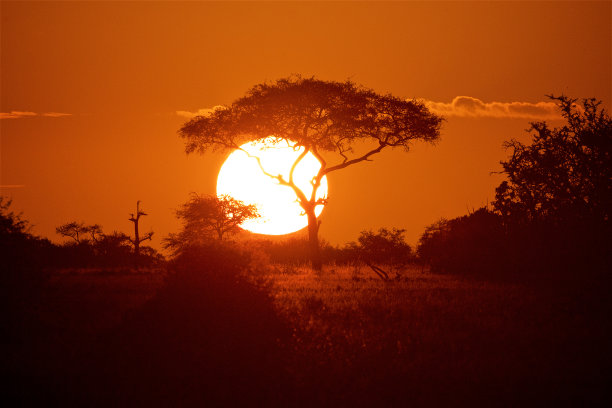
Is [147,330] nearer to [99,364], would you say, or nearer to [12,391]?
[99,364]

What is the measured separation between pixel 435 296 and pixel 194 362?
469 inches

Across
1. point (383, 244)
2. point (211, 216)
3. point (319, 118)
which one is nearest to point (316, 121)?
point (319, 118)

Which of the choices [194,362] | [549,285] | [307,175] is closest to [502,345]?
[194,362]

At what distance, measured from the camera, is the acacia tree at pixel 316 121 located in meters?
41.3

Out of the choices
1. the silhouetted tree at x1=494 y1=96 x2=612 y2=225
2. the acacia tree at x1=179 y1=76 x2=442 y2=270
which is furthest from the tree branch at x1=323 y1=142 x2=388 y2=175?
the silhouetted tree at x1=494 y1=96 x2=612 y2=225

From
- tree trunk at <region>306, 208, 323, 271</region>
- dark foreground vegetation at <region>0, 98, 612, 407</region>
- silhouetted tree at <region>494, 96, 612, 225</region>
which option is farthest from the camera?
tree trunk at <region>306, 208, 323, 271</region>

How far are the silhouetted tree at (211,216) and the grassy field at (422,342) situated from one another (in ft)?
85.9

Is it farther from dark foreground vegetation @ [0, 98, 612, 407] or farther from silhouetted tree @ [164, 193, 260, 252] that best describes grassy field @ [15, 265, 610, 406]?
silhouetted tree @ [164, 193, 260, 252]

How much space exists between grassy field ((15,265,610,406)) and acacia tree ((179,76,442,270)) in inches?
769

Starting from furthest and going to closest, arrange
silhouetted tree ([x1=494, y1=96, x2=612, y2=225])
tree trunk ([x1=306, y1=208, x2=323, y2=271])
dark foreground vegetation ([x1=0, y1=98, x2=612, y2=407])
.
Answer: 1. tree trunk ([x1=306, y1=208, x2=323, y2=271])
2. silhouetted tree ([x1=494, y1=96, x2=612, y2=225])
3. dark foreground vegetation ([x1=0, y1=98, x2=612, y2=407])

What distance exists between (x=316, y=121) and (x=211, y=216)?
13.6 m

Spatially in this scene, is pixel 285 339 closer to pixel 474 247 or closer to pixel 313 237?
pixel 474 247

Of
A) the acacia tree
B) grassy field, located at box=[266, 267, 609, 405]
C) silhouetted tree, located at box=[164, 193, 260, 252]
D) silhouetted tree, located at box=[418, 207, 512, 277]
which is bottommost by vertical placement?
grassy field, located at box=[266, 267, 609, 405]

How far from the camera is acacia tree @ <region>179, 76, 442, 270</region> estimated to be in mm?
41312
